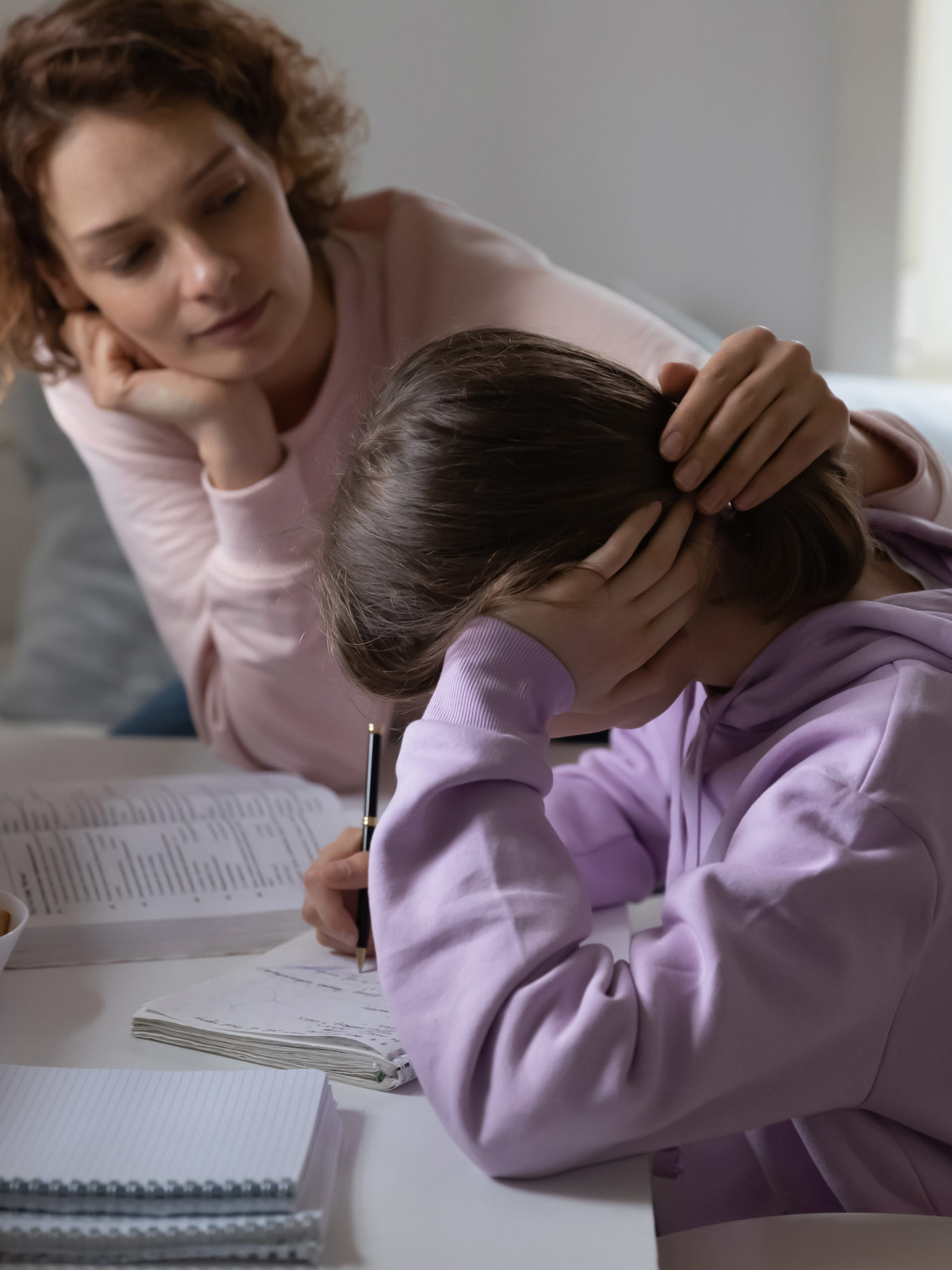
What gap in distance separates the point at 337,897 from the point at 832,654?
37cm

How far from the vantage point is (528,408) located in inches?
26.1

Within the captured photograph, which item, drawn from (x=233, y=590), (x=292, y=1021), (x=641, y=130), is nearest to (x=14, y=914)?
(x=292, y=1021)

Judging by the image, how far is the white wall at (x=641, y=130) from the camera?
1.96 m

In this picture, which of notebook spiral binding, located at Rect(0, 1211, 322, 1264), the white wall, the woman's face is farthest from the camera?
the white wall

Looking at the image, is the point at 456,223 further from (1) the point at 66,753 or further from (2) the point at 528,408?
(2) the point at 528,408

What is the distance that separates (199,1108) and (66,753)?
79 cm

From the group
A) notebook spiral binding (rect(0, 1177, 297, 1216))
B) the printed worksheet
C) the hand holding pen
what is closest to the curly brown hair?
the printed worksheet

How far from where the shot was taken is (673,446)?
69cm

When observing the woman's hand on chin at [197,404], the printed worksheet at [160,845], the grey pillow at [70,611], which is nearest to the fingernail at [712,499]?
the printed worksheet at [160,845]

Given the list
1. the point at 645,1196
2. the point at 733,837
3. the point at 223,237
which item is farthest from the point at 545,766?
the point at 223,237

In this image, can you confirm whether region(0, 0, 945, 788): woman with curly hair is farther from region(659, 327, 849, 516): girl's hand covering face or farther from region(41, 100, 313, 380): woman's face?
region(659, 327, 849, 516): girl's hand covering face

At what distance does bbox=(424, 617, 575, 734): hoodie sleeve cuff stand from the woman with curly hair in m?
0.36

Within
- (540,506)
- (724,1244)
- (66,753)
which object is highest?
(540,506)

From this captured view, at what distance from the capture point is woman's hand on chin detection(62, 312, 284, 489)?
4.11ft
